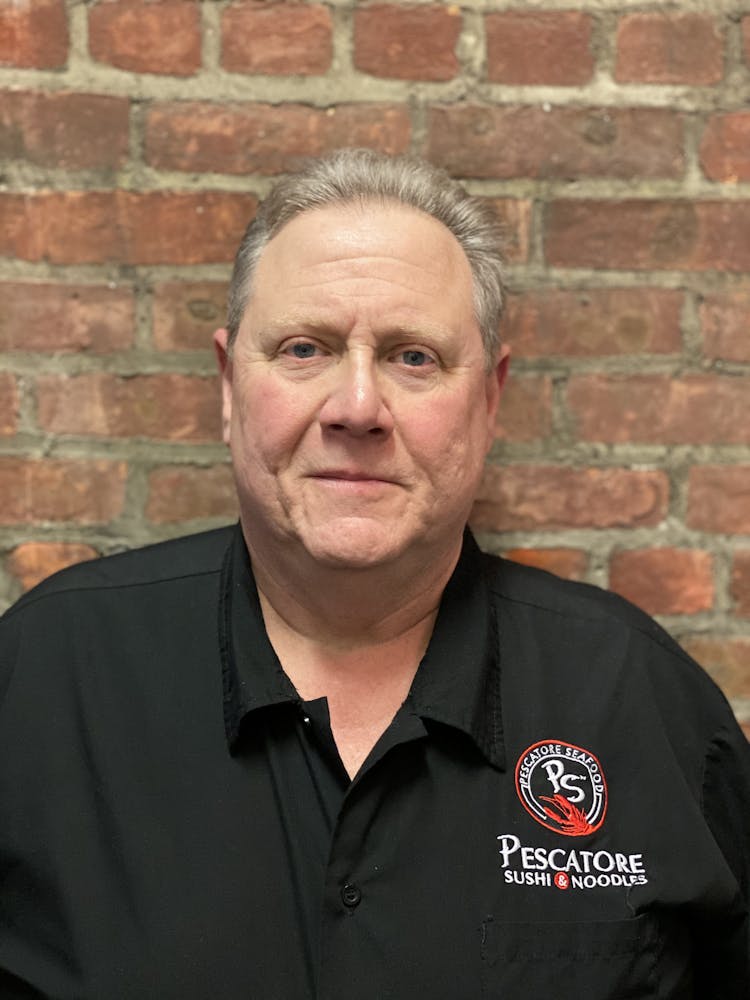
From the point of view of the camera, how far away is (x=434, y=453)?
3.88 ft

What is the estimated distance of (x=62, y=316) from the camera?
4.76ft

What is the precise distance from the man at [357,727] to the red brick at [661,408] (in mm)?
240

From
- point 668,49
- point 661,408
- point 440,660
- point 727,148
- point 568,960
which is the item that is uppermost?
point 668,49

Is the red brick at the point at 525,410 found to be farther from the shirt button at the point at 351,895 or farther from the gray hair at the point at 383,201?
the shirt button at the point at 351,895

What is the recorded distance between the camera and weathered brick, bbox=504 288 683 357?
58.3 inches

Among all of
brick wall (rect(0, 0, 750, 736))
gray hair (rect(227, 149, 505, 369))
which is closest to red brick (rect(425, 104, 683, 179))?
brick wall (rect(0, 0, 750, 736))

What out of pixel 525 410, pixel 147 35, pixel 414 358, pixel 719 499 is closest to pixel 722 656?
pixel 719 499

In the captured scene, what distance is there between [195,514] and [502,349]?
50cm

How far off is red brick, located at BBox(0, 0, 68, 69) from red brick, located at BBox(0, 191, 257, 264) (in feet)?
0.58

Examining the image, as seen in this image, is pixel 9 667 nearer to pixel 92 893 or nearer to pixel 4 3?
pixel 92 893

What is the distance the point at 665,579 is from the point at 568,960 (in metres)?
0.60

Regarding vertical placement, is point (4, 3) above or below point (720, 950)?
above

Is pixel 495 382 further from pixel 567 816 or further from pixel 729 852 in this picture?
pixel 729 852

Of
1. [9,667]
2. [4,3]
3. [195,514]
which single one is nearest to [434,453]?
[195,514]
